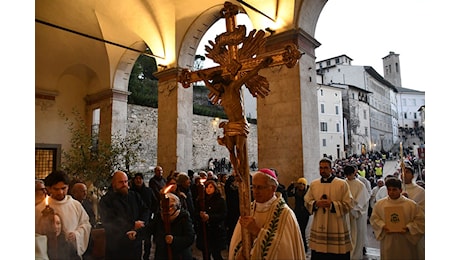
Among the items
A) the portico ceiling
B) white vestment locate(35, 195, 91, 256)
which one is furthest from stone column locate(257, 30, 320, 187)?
white vestment locate(35, 195, 91, 256)

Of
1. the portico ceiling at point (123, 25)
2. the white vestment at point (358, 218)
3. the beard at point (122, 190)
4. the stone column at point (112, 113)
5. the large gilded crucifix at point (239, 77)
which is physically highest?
the portico ceiling at point (123, 25)

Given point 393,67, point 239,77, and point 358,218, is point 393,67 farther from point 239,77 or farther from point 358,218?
point 239,77

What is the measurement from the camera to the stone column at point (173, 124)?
9797 millimetres

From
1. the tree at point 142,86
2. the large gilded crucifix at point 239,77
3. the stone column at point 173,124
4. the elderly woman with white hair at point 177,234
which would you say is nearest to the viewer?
the large gilded crucifix at point 239,77

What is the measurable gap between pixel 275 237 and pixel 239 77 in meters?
1.26

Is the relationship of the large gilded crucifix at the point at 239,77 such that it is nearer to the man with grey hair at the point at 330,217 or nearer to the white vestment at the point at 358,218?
the man with grey hair at the point at 330,217

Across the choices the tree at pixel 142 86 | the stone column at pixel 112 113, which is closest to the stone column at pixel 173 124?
the stone column at pixel 112 113

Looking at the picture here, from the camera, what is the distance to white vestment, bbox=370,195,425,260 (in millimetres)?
3656

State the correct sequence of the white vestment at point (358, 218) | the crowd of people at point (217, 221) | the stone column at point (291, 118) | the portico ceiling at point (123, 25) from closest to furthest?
1. the crowd of people at point (217, 221)
2. the white vestment at point (358, 218)
3. the stone column at point (291, 118)
4. the portico ceiling at point (123, 25)

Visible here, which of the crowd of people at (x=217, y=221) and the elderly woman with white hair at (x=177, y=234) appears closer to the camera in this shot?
the crowd of people at (x=217, y=221)

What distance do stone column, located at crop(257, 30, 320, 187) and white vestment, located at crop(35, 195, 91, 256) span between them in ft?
14.6

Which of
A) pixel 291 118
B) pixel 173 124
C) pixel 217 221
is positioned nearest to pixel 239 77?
pixel 217 221

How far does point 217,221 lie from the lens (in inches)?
178

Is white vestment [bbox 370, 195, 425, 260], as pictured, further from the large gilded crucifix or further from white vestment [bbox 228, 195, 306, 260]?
the large gilded crucifix
